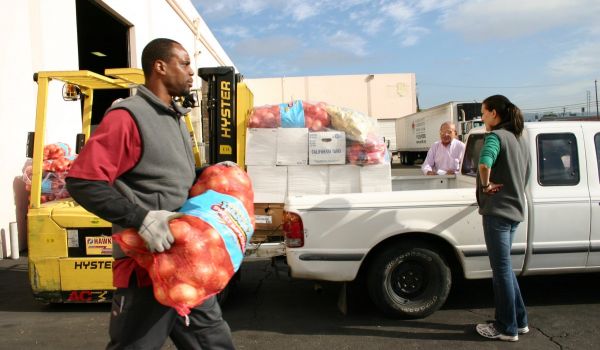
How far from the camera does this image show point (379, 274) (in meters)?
4.33

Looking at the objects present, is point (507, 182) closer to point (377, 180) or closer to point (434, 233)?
point (434, 233)

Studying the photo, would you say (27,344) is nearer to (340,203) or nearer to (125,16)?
(340,203)

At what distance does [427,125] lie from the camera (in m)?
29.2

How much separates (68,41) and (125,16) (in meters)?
2.93

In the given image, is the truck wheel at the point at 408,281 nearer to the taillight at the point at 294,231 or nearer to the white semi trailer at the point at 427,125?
the taillight at the point at 294,231

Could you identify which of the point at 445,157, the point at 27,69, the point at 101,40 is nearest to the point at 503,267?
the point at 445,157

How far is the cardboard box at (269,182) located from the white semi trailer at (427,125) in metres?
20.4

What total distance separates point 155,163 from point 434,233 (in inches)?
113

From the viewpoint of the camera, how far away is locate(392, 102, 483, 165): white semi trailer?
25156mm

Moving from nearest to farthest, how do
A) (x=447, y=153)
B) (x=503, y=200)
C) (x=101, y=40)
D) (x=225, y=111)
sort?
(x=503, y=200)
(x=225, y=111)
(x=447, y=153)
(x=101, y=40)

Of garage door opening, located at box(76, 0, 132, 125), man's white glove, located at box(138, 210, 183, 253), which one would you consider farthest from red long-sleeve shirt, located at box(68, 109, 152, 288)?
garage door opening, located at box(76, 0, 132, 125)

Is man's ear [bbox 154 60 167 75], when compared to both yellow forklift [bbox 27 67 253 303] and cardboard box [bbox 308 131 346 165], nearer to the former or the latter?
cardboard box [bbox 308 131 346 165]

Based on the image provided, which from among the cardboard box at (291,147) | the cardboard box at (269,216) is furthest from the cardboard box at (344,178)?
the cardboard box at (269,216)

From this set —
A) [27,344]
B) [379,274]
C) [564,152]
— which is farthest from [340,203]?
[27,344]
